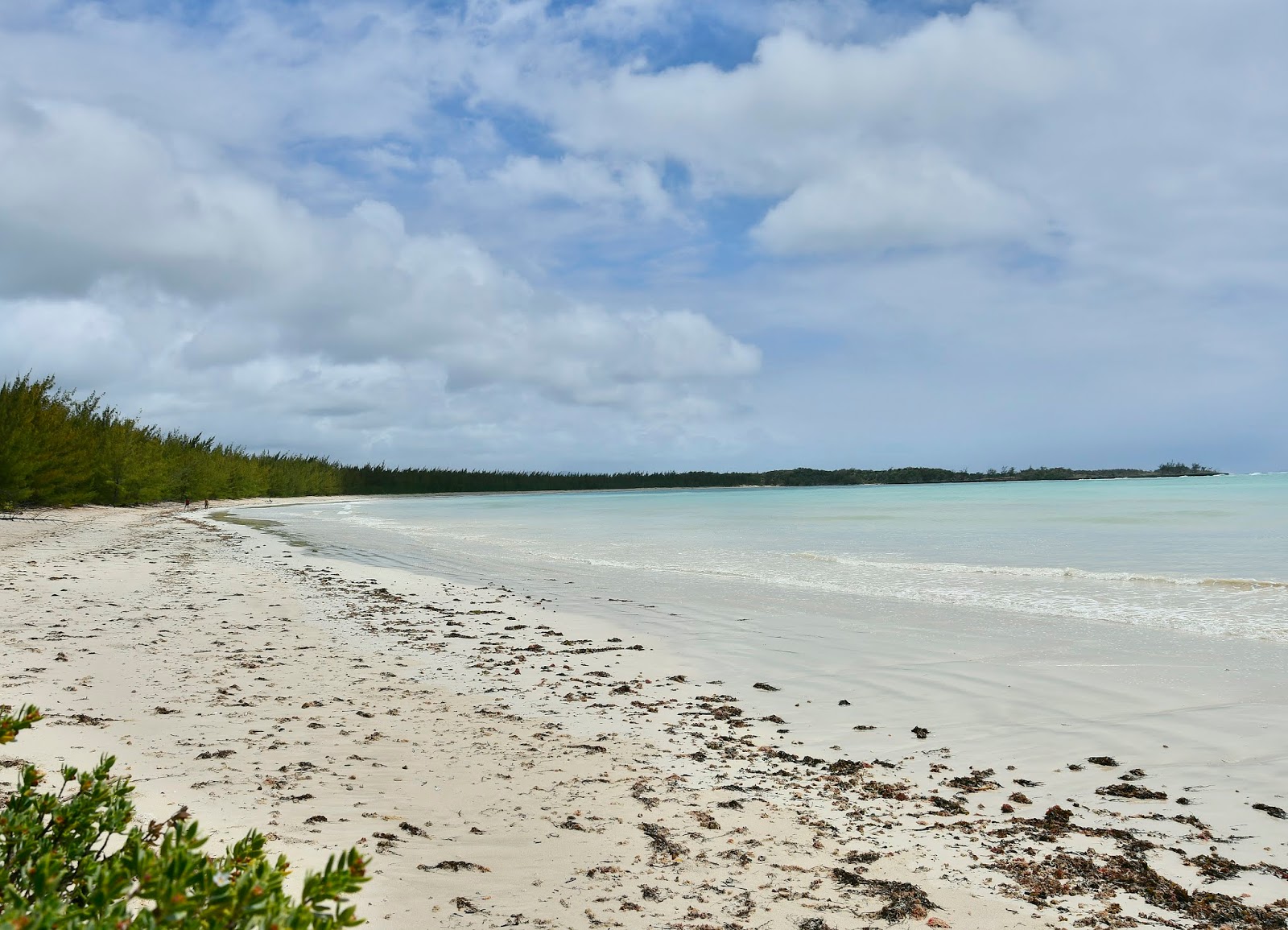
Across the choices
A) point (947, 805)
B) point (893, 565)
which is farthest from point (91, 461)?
point (947, 805)

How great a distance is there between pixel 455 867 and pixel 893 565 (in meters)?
17.4

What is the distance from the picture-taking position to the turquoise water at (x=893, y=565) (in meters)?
13.2

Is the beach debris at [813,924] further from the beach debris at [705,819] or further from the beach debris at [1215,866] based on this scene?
the beach debris at [1215,866]

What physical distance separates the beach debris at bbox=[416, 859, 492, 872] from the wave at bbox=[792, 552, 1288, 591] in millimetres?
15770

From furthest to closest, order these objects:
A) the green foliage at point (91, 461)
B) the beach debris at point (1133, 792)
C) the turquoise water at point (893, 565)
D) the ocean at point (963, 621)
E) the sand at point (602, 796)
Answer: the green foliage at point (91, 461)
the turquoise water at point (893, 565)
the ocean at point (963, 621)
the beach debris at point (1133, 792)
the sand at point (602, 796)

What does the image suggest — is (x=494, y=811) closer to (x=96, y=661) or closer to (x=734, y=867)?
(x=734, y=867)

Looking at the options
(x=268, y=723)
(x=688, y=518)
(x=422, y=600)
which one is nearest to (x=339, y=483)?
(x=688, y=518)

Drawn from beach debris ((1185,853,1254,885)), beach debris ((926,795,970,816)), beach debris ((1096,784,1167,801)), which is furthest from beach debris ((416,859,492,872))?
beach debris ((1096,784,1167,801))

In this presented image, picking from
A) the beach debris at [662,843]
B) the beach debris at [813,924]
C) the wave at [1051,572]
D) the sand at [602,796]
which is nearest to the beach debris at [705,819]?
the sand at [602,796]

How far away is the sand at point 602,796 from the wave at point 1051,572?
9.85m

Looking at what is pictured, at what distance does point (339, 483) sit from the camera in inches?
4815

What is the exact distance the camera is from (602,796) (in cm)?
518

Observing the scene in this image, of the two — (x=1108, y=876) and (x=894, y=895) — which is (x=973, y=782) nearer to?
(x=1108, y=876)

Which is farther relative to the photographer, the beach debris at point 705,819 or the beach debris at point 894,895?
the beach debris at point 705,819
